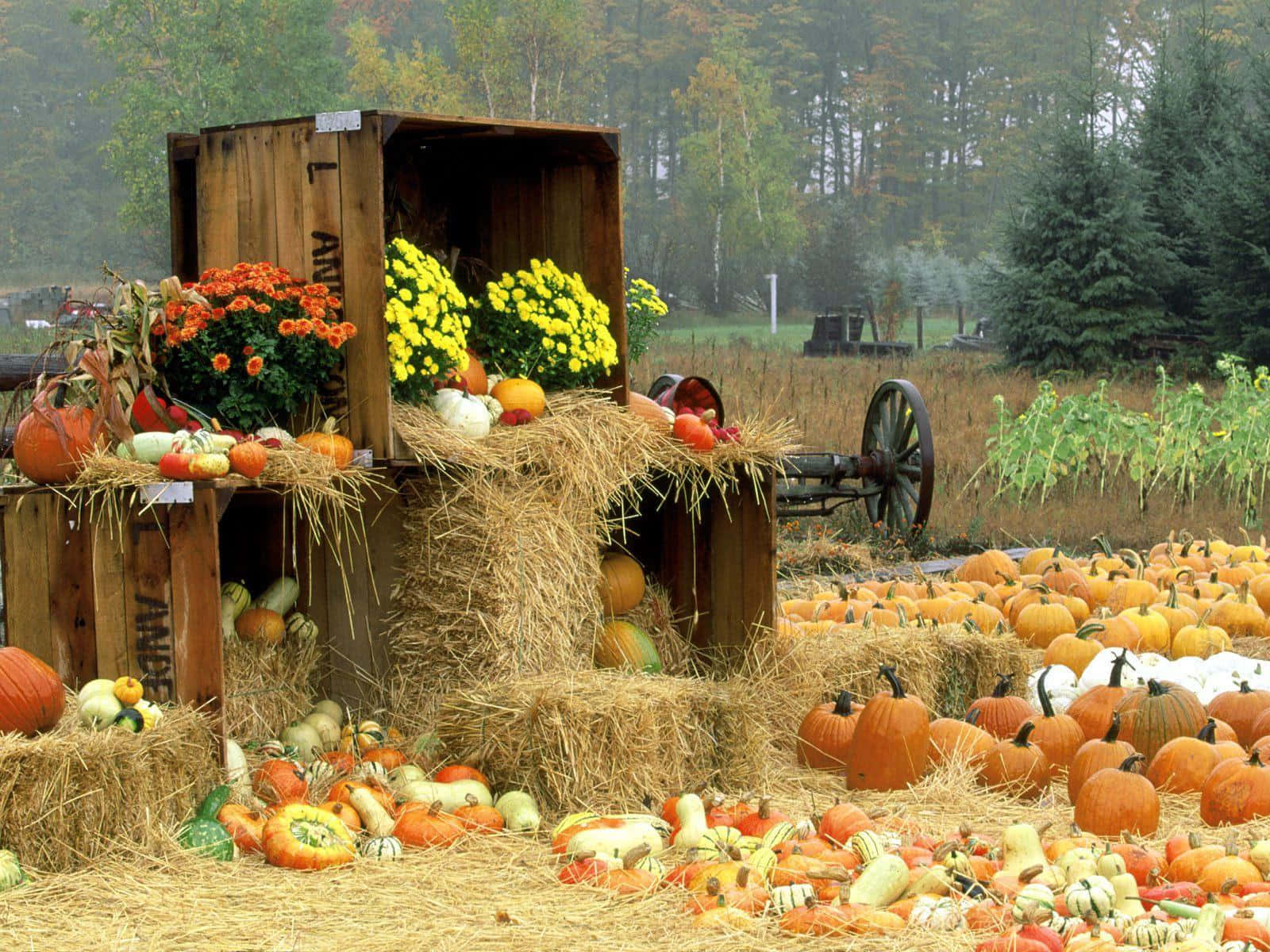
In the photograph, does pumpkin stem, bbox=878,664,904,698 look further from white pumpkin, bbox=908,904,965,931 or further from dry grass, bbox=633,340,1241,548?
dry grass, bbox=633,340,1241,548

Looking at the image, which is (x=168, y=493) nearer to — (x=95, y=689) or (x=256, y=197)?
(x=95, y=689)

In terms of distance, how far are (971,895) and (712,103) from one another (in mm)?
41233

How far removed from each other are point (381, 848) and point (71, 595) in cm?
126

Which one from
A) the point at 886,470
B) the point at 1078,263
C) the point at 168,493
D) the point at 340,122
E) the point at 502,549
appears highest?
the point at 1078,263

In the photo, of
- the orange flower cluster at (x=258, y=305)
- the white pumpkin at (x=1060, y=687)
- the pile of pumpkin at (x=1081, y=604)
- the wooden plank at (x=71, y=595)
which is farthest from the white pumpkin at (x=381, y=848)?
the white pumpkin at (x=1060, y=687)

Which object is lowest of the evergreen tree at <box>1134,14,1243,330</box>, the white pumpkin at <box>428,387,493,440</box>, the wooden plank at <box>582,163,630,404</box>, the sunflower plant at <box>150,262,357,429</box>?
the white pumpkin at <box>428,387,493,440</box>

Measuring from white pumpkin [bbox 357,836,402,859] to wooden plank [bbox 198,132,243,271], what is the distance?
2137 millimetres

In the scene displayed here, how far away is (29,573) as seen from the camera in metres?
4.61

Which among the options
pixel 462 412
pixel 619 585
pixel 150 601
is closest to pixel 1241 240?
pixel 619 585

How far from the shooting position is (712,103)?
142 feet

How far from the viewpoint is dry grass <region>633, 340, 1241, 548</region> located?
11523mm

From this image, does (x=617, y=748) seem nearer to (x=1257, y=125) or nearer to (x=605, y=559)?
(x=605, y=559)

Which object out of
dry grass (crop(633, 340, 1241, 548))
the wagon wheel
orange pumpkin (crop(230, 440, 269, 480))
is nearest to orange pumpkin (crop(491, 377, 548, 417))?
orange pumpkin (crop(230, 440, 269, 480))

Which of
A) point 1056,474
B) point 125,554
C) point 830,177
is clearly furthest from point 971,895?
point 830,177
